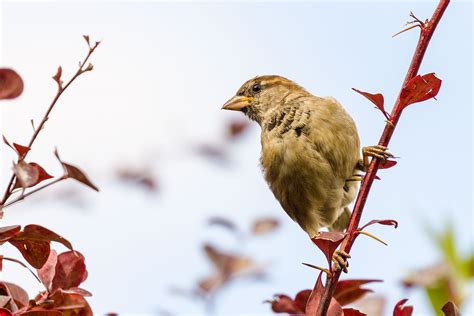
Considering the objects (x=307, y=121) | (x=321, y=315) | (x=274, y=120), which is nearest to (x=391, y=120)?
(x=321, y=315)

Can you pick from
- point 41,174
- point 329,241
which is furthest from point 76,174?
point 329,241

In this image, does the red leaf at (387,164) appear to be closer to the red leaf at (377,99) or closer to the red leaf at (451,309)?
the red leaf at (377,99)

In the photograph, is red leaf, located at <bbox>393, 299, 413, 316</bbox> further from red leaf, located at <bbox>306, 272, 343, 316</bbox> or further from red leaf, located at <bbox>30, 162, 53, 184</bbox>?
red leaf, located at <bbox>30, 162, 53, 184</bbox>

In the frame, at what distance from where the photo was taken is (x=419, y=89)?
4.01 ft

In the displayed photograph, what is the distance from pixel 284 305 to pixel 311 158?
59.5 inches

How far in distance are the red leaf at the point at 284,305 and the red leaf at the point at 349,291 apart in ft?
0.29

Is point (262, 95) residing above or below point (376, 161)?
above

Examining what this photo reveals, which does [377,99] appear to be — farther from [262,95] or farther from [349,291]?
[262,95]

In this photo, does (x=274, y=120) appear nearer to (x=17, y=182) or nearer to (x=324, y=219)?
(x=324, y=219)

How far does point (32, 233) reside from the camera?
40.6 inches

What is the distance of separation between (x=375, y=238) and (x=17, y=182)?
59 cm

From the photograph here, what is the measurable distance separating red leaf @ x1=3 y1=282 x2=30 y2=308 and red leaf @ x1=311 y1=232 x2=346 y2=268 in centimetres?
48

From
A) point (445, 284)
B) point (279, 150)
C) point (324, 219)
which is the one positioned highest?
point (279, 150)

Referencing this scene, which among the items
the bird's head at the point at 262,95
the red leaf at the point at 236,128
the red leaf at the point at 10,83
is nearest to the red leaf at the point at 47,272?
the red leaf at the point at 10,83
